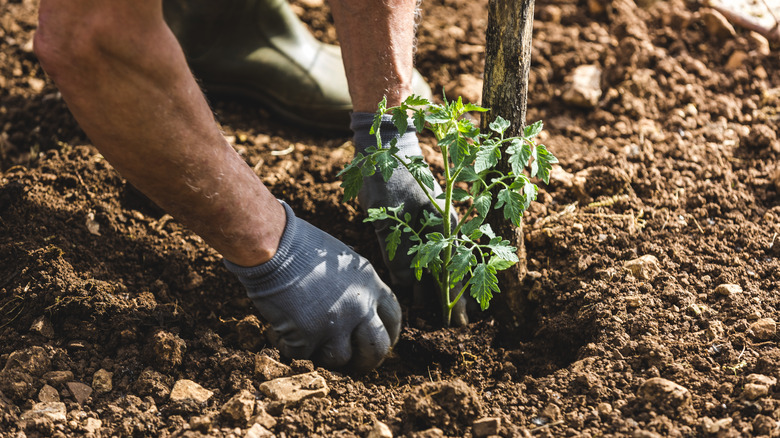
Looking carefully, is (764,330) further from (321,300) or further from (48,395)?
(48,395)

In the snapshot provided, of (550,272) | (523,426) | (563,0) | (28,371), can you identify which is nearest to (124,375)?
(28,371)

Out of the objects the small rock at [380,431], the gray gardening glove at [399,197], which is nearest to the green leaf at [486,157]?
the gray gardening glove at [399,197]

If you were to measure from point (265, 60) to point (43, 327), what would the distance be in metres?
1.53

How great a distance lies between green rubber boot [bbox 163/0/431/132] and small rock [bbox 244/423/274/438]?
157 cm

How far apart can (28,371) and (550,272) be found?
1.51 meters

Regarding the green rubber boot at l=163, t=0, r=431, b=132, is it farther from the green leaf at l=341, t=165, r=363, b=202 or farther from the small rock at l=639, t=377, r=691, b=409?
the small rock at l=639, t=377, r=691, b=409

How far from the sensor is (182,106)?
1.61 m

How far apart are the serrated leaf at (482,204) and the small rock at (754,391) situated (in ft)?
2.48

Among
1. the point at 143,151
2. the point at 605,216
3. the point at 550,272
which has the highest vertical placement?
the point at 143,151

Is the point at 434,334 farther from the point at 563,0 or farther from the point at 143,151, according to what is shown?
the point at 563,0

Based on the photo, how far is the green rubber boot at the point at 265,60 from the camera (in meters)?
2.89

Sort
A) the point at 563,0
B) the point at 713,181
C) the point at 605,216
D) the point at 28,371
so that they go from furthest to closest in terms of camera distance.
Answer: the point at 563,0, the point at 713,181, the point at 605,216, the point at 28,371

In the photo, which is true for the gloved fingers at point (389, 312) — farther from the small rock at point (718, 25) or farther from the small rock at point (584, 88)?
the small rock at point (718, 25)

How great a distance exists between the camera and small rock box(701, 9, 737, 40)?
3.10 m
